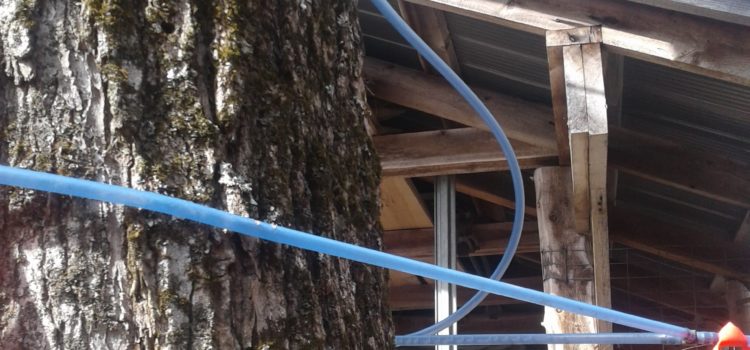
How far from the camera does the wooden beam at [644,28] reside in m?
2.97

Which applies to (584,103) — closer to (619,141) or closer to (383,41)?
(619,141)

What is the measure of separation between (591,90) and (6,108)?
229 centimetres

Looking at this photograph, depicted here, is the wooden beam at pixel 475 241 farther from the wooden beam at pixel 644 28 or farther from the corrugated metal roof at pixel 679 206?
the wooden beam at pixel 644 28

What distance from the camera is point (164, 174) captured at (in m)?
1.07

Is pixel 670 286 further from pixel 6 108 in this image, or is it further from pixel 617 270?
pixel 6 108

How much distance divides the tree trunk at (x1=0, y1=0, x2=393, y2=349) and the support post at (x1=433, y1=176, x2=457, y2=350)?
3.48 metres

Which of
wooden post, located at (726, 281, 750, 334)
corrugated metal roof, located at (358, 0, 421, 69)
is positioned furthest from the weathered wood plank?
wooden post, located at (726, 281, 750, 334)

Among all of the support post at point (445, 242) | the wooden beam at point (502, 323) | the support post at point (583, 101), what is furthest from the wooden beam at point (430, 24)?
the wooden beam at point (502, 323)

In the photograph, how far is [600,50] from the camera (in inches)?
124

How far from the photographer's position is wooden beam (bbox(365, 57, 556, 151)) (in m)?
4.34

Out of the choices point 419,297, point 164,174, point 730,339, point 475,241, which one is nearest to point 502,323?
point 419,297

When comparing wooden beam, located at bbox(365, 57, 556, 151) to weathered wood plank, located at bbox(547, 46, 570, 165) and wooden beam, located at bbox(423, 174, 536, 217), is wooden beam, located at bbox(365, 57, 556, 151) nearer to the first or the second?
weathered wood plank, located at bbox(547, 46, 570, 165)

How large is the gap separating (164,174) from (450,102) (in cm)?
363

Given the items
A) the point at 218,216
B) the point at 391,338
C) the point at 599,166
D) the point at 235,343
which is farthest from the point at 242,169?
the point at 599,166
